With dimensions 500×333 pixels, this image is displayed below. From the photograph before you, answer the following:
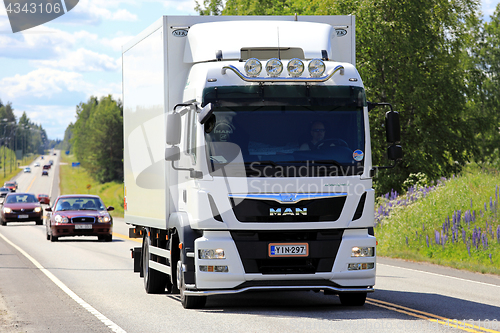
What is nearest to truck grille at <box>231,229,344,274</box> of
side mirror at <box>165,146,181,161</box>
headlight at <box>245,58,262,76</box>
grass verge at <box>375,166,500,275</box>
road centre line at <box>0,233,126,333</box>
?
side mirror at <box>165,146,181,161</box>

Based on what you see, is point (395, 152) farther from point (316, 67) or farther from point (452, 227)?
point (452, 227)

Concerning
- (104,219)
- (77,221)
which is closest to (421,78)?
(104,219)

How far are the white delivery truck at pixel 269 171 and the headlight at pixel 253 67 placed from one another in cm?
1

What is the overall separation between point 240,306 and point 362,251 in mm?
2008

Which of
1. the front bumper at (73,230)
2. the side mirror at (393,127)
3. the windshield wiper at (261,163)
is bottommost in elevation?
the front bumper at (73,230)

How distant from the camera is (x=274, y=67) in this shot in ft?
32.4

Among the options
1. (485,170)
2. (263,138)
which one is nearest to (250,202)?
(263,138)

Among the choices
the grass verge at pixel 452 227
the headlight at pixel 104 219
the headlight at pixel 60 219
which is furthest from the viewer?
the headlight at pixel 104 219

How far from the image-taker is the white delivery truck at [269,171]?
962 centimetres

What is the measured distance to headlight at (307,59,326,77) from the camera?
9968 mm

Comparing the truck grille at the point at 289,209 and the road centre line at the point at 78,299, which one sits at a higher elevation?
the truck grille at the point at 289,209

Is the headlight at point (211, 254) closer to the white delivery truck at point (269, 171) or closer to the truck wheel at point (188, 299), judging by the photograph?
the white delivery truck at point (269, 171)

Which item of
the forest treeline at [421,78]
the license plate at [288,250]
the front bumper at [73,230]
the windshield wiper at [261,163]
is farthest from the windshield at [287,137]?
the forest treeline at [421,78]

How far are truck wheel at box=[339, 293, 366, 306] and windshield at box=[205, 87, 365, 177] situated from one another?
1869 millimetres
